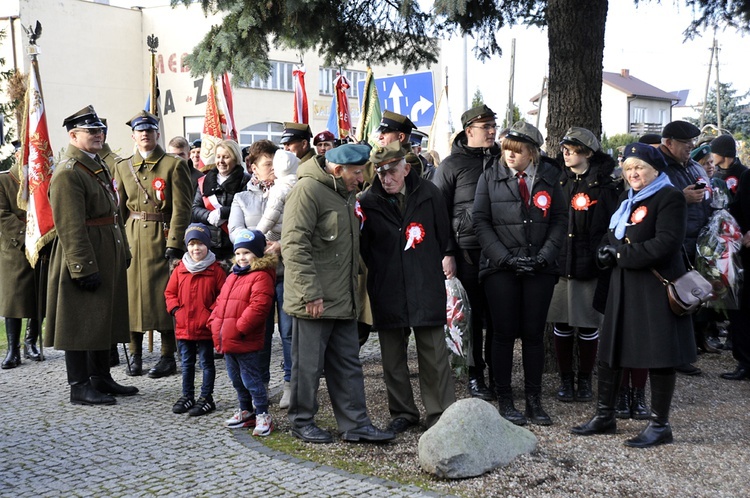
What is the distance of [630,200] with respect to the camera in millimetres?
6023

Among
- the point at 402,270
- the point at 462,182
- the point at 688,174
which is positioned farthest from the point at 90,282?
the point at 688,174

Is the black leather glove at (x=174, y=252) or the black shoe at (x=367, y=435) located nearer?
the black shoe at (x=367, y=435)

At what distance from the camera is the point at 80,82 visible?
41.1m

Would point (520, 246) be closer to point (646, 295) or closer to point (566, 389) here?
point (646, 295)

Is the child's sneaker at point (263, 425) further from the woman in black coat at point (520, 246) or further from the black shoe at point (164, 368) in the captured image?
the black shoe at point (164, 368)

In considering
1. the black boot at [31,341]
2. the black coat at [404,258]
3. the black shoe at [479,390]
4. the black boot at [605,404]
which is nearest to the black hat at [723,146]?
the black shoe at [479,390]

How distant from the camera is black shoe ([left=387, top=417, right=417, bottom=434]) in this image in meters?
6.30

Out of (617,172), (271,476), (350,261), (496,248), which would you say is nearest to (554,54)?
(617,172)

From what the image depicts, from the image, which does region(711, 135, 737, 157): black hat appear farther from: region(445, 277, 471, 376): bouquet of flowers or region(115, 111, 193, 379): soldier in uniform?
region(115, 111, 193, 379): soldier in uniform

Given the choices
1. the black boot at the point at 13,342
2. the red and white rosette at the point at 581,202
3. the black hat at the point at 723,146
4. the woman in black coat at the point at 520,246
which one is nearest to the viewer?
the woman in black coat at the point at 520,246

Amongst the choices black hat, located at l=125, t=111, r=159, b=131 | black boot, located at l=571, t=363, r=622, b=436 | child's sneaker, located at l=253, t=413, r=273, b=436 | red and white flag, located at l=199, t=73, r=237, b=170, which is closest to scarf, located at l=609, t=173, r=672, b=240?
black boot, located at l=571, t=363, r=622, b=436

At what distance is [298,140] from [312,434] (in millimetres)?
2847

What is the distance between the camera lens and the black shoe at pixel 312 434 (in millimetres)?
6008

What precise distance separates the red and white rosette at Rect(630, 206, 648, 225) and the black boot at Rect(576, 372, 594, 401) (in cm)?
168
